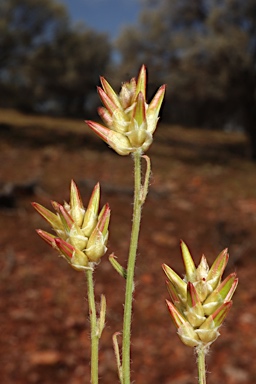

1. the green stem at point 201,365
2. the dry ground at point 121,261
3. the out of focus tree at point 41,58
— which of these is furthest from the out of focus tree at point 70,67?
the green stem at point 201,365

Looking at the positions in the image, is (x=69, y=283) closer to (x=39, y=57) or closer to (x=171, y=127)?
(x=39, y=57)

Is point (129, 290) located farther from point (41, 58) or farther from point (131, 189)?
point (41, 58)

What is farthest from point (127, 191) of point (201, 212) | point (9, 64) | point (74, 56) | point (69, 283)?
point (74, 56)

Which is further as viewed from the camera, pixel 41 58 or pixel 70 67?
pixel 70 67

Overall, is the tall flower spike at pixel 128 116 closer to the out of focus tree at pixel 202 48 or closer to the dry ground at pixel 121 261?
the dry ground at pixel 121 261

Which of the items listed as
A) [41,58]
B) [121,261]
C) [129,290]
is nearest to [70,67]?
[41,58]

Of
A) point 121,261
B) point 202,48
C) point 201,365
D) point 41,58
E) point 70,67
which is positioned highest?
point 70,67
